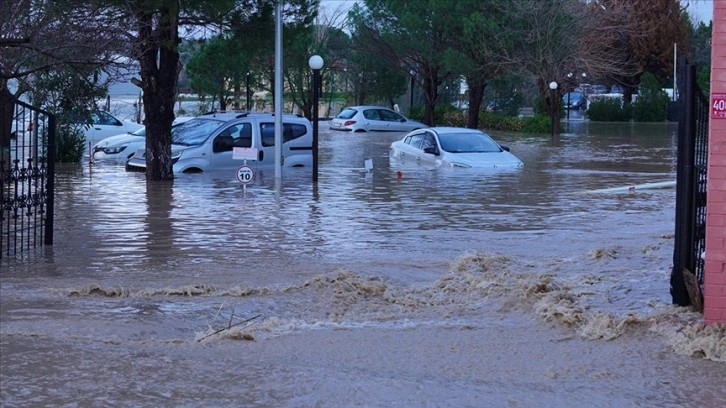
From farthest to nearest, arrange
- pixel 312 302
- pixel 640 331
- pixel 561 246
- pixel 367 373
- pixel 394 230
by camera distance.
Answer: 1. pixel 394 230
2. pixel 561 246
3. pixel 312 302
4. pixel 640 331
5. pixel 367 373

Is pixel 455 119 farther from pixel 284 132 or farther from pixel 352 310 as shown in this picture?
pixel 352 310

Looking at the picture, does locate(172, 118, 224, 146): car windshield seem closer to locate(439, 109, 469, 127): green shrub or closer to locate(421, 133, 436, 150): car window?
locate(421, 133, 436, 150): car window

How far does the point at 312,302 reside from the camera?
918 cm

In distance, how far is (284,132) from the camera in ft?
75.6

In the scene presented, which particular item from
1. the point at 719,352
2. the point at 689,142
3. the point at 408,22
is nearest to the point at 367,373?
the point at 719,352

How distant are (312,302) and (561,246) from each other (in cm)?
440

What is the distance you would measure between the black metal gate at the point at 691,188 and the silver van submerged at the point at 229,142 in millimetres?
14134

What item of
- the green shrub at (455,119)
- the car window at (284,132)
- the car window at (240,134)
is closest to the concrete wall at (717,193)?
the car window at (240,134)

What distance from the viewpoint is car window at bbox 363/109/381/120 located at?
4516 centimetres

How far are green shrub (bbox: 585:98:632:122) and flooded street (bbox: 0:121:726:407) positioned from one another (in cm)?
4153

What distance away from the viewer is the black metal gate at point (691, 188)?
27.0 feet

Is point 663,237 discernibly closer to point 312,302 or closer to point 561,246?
point 561,246

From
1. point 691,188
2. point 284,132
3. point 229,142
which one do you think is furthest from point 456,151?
point 691,188

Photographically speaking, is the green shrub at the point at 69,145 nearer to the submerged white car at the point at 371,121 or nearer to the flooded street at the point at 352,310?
the flooded street at the point at 352,310
